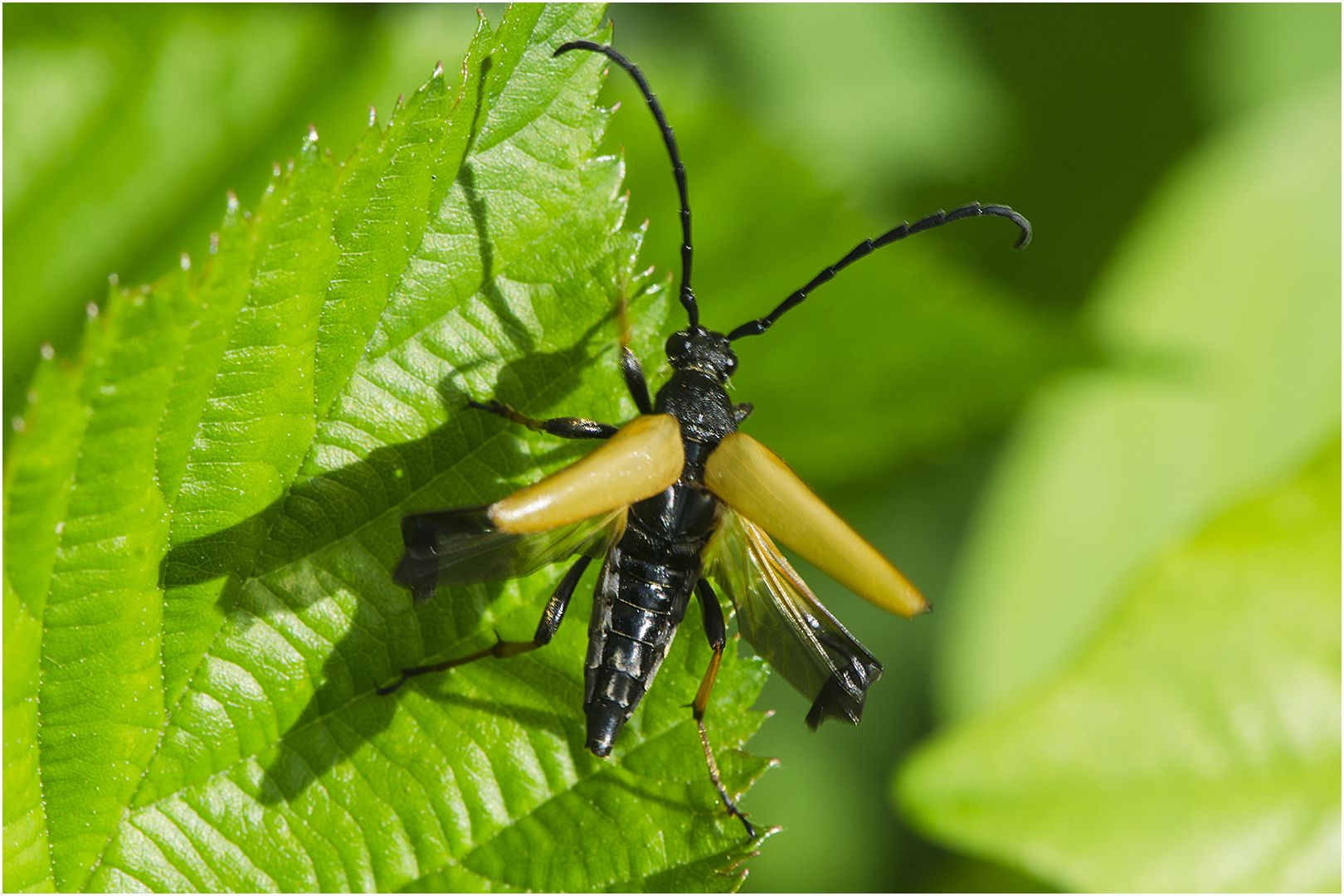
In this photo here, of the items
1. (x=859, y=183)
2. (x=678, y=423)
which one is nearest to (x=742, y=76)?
(x=859, y=183)

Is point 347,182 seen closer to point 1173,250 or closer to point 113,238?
point 113,238

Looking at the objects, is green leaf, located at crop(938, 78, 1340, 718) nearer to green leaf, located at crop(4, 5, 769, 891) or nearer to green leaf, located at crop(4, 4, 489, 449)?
green leaf, located at crop(4, 5, 769, 891)

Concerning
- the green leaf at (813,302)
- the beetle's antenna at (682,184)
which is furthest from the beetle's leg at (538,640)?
the green leaf at (813,302)

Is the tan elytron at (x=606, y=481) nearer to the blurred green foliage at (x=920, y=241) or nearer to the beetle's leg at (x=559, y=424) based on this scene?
the beetle's leg at (x=559, y=424)

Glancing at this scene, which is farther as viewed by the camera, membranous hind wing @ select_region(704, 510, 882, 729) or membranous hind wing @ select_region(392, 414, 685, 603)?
membranous hind wing @ select_region(704, 510, 882, 729)

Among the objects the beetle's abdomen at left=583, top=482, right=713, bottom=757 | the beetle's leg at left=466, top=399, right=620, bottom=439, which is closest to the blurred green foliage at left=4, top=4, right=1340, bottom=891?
the beetle's leg at left=466, top=399, right=620, bottom=439

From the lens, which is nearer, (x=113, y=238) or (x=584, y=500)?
(x=584, y=500)

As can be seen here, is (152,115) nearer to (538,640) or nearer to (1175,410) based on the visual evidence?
(538,640)
